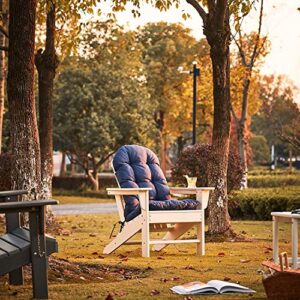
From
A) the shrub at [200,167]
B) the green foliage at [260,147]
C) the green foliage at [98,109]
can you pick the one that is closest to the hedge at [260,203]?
the shrub at [200,167]

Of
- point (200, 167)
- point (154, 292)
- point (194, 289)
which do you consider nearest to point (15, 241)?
point (154, 292)

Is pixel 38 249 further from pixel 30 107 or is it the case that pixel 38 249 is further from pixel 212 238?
pixel 212 238

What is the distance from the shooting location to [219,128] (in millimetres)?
14109

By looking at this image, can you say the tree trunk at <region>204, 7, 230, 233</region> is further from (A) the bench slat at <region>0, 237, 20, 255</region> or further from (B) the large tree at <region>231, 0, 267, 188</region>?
(B) the large tree at <region>231, 0, 267, 188</region>

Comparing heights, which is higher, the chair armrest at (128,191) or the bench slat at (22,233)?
the chair armrest at (128,191)

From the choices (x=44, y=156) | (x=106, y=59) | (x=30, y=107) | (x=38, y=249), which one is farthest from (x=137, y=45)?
(x=38, y=249)

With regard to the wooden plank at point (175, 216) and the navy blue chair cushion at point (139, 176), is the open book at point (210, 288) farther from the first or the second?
the navy blue chair cushion at point (139, 176)

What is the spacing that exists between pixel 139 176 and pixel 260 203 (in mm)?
8572

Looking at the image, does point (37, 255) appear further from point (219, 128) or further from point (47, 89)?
point (47, 89)

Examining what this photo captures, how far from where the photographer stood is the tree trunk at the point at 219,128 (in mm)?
14055

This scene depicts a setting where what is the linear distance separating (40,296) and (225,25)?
25.7 feet

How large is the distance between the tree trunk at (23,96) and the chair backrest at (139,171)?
1721 millimetres

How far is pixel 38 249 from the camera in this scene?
7117mm

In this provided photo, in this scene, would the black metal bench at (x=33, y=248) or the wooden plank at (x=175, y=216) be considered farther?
the wooden plank at (x=175, y=216)
